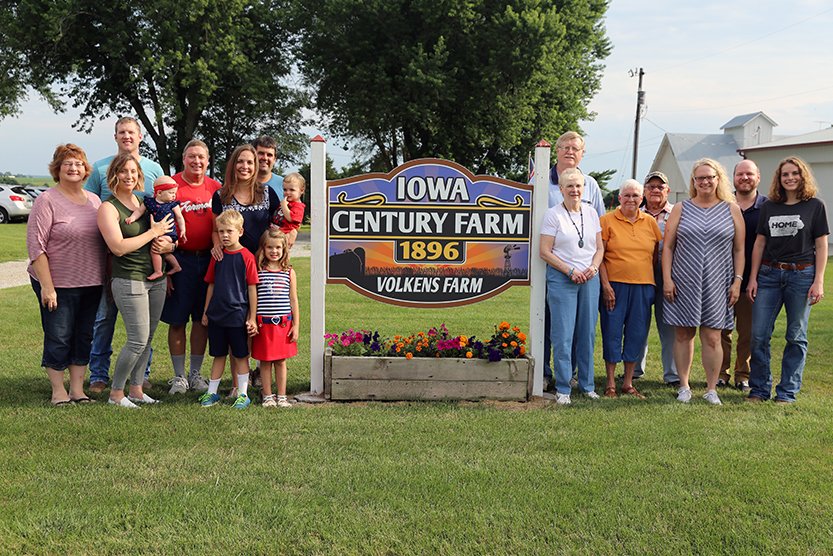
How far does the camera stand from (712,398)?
566cm

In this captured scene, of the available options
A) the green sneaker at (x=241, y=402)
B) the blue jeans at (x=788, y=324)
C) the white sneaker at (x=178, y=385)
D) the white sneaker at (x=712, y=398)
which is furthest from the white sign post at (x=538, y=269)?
the white sneaker at (x=178, y=385)

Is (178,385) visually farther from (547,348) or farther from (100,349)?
(547,348)

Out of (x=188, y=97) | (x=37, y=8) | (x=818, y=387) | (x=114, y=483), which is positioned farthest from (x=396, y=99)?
(x=114, y=483)

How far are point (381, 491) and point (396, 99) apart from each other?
21.0 meters

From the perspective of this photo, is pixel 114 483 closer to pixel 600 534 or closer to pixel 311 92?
pixel 600 534

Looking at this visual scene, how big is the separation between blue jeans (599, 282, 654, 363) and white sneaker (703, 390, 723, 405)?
59 cm

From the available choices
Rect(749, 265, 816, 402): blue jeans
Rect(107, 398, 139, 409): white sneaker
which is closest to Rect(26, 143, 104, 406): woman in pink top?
Rect(107, 398, 139, 409): white sneaker

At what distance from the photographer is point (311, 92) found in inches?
1097

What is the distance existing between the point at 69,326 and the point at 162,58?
761 inches

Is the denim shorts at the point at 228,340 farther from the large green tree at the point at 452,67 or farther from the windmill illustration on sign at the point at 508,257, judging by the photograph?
the large green tree at the point at 452,67

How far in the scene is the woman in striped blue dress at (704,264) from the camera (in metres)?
5.54

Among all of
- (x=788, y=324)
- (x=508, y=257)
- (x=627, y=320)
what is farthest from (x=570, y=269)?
(x=788, y=324)

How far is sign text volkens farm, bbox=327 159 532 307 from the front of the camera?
575 cm

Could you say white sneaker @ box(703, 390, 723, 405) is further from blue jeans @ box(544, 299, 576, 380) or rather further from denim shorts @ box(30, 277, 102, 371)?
denim shorts @ box(30, 277, 102, 371)
